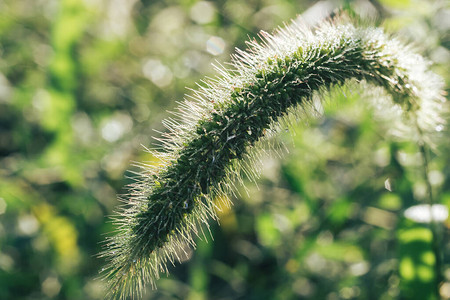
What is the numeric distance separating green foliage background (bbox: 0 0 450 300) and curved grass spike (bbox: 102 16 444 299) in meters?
0.47

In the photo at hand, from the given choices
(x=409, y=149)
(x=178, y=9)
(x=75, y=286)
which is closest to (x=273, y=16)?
(x=178, y=9)

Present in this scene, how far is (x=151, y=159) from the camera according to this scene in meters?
2.92

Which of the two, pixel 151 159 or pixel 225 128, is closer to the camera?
pixel 225 128

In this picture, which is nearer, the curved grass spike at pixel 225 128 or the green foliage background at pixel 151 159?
the curved grass spike at pixel 225 128

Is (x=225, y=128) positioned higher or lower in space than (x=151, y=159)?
higher

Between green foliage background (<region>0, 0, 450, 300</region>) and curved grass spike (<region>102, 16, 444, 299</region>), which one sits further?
green foliage background (<region>0, 0, 450, 300</region>)

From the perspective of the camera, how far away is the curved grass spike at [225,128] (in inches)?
51.5

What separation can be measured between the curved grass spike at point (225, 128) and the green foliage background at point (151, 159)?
0.47 m

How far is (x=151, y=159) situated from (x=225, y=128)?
168 cm

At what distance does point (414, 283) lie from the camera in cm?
182

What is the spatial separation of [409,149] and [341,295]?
0.93 metres

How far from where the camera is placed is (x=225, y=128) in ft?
4.41

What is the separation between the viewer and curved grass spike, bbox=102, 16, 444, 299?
1.31 meters

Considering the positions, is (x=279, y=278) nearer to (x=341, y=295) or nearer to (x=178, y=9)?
(x=341, y=295)
